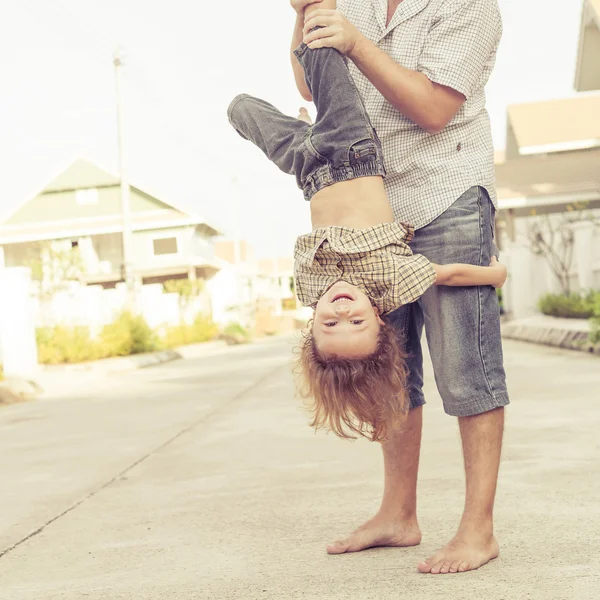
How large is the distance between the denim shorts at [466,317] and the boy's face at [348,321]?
0.28 metres

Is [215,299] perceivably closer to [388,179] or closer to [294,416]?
[294,416]

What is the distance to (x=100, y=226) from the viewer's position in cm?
4328

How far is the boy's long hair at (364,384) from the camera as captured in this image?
323 cm

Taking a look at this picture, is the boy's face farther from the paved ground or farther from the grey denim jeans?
the paved ground

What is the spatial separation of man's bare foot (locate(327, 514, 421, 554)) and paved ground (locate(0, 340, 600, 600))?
5 centimetres

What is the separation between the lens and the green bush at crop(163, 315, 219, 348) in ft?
97.3

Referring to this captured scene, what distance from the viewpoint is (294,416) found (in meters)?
8.23

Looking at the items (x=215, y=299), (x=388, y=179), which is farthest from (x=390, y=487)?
(x=215, y=299)

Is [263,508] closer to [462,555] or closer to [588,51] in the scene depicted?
[462,555]

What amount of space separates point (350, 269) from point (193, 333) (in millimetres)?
28598

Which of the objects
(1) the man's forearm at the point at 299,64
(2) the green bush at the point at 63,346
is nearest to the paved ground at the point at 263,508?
(1) the man's forearm at the point at 299,64

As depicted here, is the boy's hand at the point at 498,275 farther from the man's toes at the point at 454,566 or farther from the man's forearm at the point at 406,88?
the man's toes at the point at 454,566

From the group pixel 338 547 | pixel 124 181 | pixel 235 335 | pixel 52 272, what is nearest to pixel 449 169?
pixel 338 547

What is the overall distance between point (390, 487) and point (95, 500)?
2.00 meters
